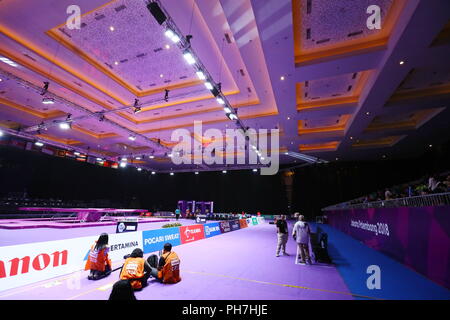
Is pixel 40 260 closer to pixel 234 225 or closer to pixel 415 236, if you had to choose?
pixel 415 236

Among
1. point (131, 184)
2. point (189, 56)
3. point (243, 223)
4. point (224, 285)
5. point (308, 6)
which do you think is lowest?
point (243, 223)

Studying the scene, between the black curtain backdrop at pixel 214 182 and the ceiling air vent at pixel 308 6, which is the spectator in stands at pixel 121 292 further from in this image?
the black curtain backdrop at pixel 214 182

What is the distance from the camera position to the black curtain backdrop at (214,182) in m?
20.5

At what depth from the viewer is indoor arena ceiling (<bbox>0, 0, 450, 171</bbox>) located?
6402 mm

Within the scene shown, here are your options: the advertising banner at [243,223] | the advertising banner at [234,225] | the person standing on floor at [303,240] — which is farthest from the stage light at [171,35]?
the advertising banner at [243,223]

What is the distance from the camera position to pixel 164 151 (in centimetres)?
1989

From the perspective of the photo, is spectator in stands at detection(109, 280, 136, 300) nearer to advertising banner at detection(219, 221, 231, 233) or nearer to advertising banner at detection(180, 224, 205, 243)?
advertising banner at detection(180, 224, 205, 243)

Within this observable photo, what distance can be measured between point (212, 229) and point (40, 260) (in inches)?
376

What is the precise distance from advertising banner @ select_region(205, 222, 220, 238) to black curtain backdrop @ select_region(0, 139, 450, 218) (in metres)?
14.9

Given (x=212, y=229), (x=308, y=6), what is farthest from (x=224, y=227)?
(x=308, y=6)

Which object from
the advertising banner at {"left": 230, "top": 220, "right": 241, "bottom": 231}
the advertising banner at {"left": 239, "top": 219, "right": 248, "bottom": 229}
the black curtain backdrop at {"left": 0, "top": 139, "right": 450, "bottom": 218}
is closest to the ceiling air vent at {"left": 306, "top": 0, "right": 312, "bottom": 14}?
the advertising banner at {"left": 230, "top": 220, "right": 241, "bottom": 231}

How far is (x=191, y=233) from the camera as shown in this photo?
35.8 feet
